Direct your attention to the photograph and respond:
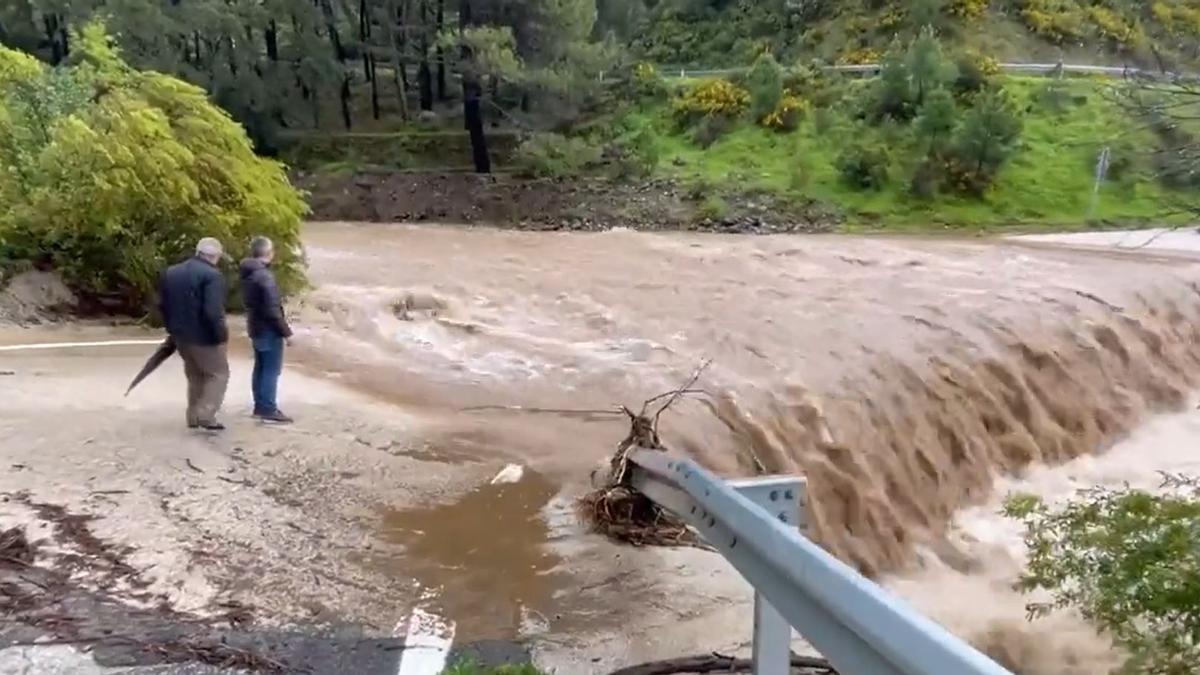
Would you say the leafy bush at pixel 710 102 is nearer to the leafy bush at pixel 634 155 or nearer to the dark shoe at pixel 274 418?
the leafy bush at pixel 634 155

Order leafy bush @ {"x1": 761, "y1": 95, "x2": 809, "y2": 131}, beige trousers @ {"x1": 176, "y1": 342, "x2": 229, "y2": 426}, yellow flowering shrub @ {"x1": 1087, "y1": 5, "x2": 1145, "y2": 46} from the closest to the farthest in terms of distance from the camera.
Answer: beige trousers @ {"x1": 176, "y1": 342, "x2": 229, "y2": 426}, leafy bush @ {"x1": 761, "y1": 95, "x2": 809, "y2": 131}, yellow flowering shrub @ {"x1": 1087, "y1": 5, "x2": 1145, "y2": 46}

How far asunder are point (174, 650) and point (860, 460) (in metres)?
7.88

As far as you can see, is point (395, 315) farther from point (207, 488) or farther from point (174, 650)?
point (174, 650)

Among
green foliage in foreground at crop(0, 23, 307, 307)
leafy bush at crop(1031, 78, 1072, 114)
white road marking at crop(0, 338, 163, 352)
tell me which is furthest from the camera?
leafy bush at crop(1031, 78, 1072, 114)

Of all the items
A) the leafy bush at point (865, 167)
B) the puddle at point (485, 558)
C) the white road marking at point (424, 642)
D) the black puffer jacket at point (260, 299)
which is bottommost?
the leafy bush at point (865, 167)

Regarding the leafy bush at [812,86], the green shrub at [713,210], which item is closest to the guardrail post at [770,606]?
the green shrub at [713,210]

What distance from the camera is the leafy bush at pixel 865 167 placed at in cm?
2798

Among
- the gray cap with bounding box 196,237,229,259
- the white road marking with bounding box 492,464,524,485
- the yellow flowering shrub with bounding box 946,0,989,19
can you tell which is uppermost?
the yellow flowering shrub with bounding box 946,0,989,19

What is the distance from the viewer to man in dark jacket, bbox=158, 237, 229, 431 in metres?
8.62

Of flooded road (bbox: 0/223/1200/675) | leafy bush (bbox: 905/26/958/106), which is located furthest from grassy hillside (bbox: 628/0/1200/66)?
flooded road (bbox: 0/223/1200/675)

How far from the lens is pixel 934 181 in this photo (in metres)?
27.5

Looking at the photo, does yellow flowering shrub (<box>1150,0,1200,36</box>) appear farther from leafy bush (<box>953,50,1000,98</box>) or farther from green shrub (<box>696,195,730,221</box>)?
leafy bush (<box>953,50,1000,98</box>)

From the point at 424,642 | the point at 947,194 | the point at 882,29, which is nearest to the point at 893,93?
the point at 947,194

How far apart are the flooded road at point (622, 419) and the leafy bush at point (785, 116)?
1077 centimetres
